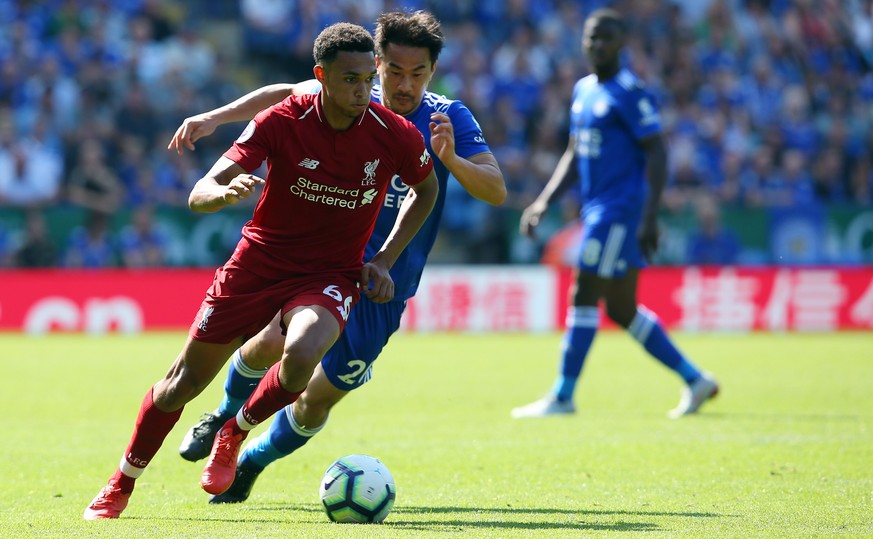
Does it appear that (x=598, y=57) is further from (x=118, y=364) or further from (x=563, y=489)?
(x=118, y=364)

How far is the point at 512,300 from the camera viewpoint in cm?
1805

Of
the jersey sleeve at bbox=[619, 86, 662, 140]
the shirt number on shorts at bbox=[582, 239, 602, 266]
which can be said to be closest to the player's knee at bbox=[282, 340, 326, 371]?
the shirt number on shorts at bbox=[582, 239, 602, 266]

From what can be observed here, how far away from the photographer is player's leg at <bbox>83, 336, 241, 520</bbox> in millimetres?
5527

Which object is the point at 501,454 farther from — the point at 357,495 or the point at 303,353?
the point at 303,353

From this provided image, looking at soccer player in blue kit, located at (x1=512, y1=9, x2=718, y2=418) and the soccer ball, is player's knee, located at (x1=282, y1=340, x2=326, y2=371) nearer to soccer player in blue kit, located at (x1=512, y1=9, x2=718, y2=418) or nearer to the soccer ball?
the soccer ball

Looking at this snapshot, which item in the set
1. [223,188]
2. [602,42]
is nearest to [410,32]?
[223,188]

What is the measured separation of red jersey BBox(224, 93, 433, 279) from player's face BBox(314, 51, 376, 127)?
170mm

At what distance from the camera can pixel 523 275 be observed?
58.5 ft

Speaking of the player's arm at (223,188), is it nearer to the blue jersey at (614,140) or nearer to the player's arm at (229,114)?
the player's arm at (229,114)

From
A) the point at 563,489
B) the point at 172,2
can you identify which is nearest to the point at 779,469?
the point at 563,489

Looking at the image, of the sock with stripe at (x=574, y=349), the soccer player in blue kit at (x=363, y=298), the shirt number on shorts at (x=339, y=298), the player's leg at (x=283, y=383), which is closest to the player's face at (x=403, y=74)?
the soccer player in blue kit at (x=363, y=298)

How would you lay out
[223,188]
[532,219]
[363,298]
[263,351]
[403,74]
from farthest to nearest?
[532,219] < [363,298] < [403,74] < [263,351] < [223,188]

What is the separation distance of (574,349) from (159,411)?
459cm

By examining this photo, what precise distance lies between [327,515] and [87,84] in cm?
1422
